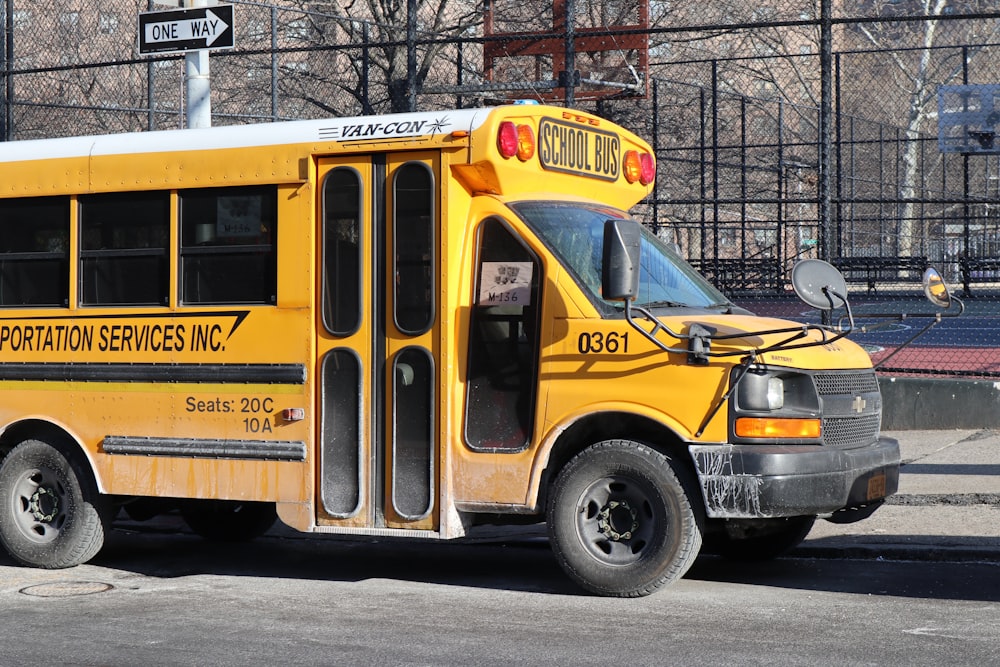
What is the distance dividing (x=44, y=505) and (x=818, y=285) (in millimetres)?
4901

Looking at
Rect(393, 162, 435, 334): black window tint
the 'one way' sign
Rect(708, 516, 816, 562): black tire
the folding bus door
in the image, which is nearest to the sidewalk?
Rect(708, 516, 816, 562): black tire

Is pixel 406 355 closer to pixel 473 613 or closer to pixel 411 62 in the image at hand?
pixel 473 613

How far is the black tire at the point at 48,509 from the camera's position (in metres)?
8.84

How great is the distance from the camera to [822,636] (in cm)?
660

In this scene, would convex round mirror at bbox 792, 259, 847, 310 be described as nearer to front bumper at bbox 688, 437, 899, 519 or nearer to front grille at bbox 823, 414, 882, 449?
front grille at bbox 823, 414, 882, 449

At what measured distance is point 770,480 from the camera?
7207mm

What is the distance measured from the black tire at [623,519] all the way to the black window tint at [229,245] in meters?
2.09

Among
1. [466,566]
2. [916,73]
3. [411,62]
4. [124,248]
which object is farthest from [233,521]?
[916,73]

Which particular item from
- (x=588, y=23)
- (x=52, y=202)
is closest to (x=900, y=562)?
(x=52, y=202)

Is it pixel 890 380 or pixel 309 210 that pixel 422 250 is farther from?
pixel 890 380

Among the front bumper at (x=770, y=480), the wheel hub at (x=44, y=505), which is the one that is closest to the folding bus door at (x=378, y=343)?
the front bumper at (x=770, y=480)

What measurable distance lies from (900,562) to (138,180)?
5065 mm

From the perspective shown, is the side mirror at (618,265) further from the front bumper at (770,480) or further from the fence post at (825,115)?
the fence post at (825,115)

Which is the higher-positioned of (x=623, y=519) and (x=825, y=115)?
(x=825, y=115)
